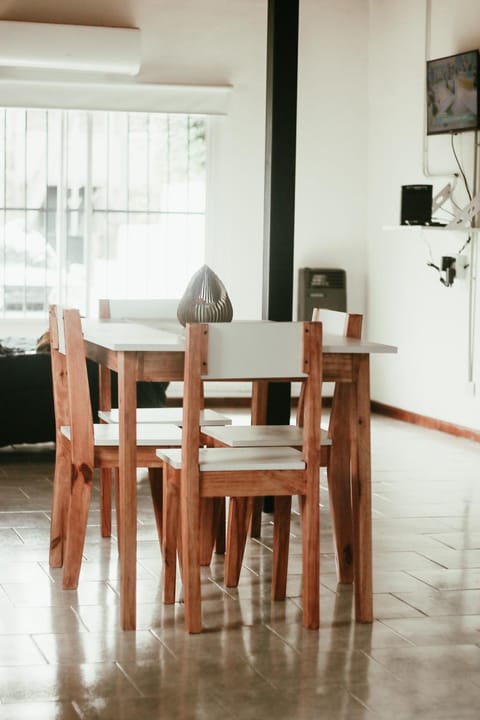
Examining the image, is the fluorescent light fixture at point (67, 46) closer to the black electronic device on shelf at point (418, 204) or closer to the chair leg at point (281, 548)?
the black electronic device on shelf at point (418, 204)

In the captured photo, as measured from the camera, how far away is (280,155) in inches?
178

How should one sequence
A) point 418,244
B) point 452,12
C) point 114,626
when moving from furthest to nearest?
point 418,244
point 452,12
point 114,626

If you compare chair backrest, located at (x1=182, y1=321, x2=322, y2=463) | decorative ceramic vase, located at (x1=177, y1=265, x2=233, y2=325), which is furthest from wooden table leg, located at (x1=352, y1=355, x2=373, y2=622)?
decorative ceramic vase, located at (x1=177, y1=265, x2=233, y2=325)

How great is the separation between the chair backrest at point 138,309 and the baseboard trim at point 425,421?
9.98 feet

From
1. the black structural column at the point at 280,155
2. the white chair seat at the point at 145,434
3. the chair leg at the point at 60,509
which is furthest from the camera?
the black structural column at the point at 280,155

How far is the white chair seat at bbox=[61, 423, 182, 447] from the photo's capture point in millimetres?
3490

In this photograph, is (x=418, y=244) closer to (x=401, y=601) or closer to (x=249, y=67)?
(x=249, y=67)

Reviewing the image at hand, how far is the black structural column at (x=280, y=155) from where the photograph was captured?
14.7 feet

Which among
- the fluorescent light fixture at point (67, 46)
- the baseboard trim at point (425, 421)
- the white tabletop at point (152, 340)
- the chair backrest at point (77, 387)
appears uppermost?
the fluorescent light fixture at point (67, 46)

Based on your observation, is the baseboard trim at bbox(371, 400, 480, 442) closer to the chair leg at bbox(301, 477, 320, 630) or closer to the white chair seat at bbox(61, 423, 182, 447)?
the white chair seat at bbox(61, 423, 182, 447)

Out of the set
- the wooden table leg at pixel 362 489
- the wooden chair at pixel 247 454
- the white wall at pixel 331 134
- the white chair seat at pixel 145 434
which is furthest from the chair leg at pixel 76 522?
the white wall at pixel 331 134

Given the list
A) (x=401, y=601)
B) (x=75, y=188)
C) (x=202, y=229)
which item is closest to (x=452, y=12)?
(x=202, y=229)

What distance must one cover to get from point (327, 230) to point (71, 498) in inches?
218

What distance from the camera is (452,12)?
720 cm
